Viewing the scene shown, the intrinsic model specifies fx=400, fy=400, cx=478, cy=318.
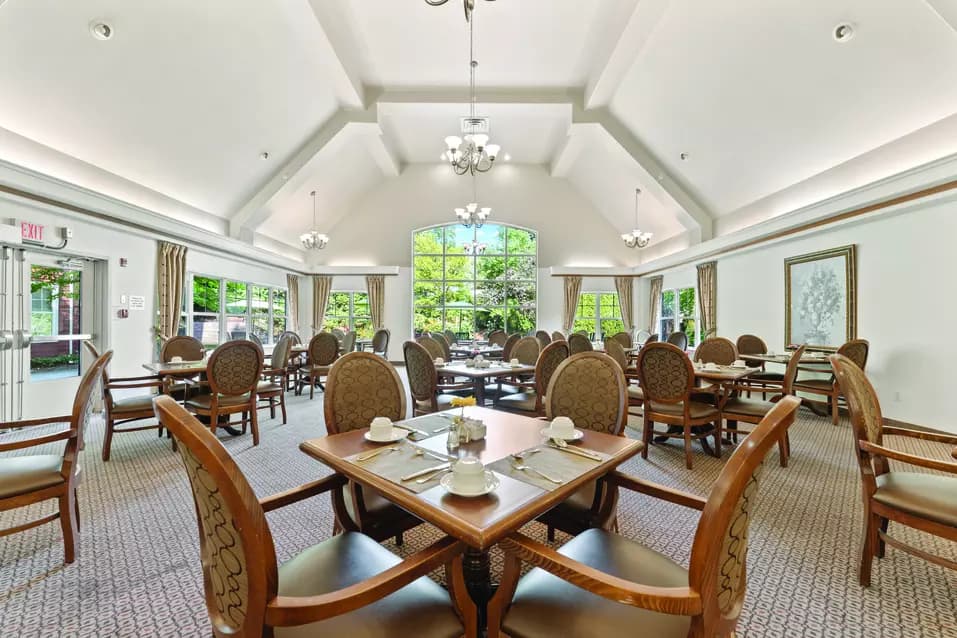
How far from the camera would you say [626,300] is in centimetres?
1038

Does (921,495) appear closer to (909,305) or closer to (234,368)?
(909,305)

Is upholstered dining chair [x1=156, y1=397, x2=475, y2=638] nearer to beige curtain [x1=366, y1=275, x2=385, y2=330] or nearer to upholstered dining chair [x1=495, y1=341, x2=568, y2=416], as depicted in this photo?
upholstered dining chair [x1=495, y1=341, x2=568, y2=416]

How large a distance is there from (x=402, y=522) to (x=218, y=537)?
863 mm

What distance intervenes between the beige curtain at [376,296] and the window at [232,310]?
204 cm

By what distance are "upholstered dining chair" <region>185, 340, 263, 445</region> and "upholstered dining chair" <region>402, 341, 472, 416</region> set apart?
143cm

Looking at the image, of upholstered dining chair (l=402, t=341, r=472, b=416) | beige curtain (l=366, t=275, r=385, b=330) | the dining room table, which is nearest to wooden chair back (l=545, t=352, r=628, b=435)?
the dining room table

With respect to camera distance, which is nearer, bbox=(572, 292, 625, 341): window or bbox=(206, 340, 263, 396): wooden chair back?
bbox=(206, 340, 263, 396): wooden chair back

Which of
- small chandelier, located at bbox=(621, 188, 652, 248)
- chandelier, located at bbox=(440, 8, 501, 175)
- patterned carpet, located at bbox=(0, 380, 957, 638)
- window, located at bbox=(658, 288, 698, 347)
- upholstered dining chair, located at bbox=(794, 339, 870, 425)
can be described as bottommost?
patterned carpet, located at bbox=(0, 380, 957, 638)

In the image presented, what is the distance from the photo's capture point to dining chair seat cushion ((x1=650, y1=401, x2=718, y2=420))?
3.20 m

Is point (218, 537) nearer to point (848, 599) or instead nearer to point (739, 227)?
point (848, 599)

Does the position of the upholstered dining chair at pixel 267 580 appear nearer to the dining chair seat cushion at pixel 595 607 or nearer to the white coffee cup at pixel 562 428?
the dining chair seat cushion at pixel 595 607

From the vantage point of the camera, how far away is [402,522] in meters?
1.64

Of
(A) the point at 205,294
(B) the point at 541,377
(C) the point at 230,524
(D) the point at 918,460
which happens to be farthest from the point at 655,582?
(A) the point at 205,294

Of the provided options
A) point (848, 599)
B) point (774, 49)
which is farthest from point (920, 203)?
point (848, 599)
